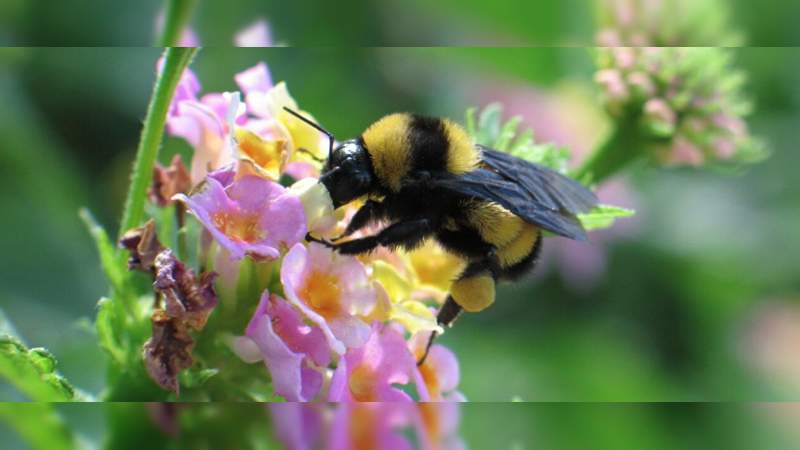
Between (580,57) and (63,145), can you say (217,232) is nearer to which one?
(63,145)

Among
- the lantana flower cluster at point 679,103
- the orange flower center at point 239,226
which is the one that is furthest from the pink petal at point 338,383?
the lantana flower cluster at point 679,103

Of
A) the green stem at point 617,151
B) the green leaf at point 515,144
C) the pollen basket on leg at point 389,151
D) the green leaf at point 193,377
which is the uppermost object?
the green stem at point 617,151

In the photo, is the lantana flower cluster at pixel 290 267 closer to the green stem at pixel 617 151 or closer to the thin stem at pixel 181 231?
the thin stem at pixel 181 231

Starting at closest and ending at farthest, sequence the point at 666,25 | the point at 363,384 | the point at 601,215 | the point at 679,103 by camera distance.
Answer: the point at 363,384, the point at 601,215, the point at 679,103, the point at 666,25

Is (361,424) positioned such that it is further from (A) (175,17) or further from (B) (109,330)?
(A) (175,17)

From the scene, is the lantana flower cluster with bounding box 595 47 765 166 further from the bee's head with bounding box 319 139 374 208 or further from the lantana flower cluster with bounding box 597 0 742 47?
the bee's head with bounding box 319 139 374 208

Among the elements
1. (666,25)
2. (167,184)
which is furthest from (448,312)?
(666,25)

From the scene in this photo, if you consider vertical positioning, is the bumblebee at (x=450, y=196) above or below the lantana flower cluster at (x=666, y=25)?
below

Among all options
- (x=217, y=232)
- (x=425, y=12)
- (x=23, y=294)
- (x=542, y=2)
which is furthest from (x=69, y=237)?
(x=217, y=232)
